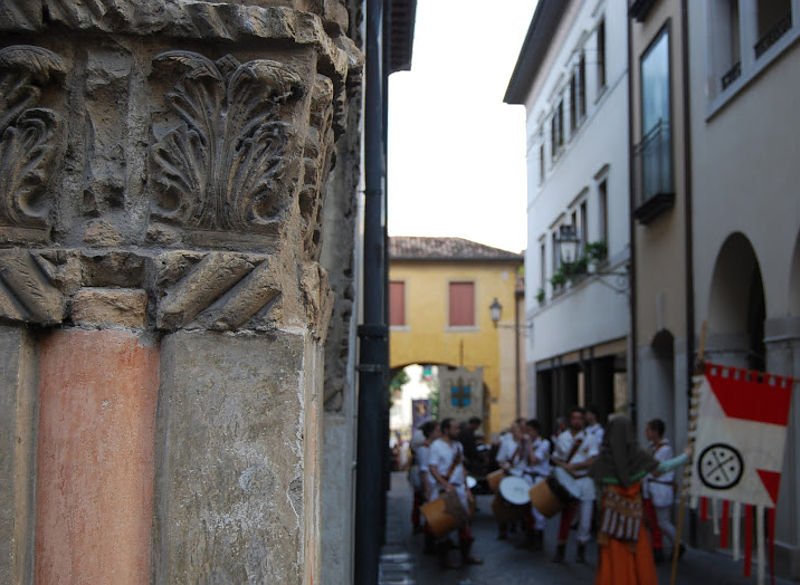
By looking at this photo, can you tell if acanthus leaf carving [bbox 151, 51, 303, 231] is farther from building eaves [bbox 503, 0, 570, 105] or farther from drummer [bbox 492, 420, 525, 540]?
building eaves [bbox 503, 0, 570, 105]

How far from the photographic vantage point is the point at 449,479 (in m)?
13.5

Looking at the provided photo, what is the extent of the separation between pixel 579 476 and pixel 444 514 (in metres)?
1.93

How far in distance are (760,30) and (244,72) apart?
12.0 m

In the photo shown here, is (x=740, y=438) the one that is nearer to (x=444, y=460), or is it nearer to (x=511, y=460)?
(x=444, y=460)

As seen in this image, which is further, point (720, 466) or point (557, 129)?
point (557, 129)

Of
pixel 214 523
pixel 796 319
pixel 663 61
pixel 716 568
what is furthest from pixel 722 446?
pixel 663 61

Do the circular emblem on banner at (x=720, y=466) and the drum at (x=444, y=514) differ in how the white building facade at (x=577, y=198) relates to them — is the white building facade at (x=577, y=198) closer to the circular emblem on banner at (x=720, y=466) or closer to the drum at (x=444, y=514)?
the drum at (x=444, y=514)

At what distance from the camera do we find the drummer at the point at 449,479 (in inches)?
525

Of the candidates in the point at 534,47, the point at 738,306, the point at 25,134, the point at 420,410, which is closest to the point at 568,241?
the point at 738,306

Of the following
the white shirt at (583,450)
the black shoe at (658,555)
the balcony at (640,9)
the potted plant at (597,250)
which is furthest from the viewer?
the potted plant at (597,250)

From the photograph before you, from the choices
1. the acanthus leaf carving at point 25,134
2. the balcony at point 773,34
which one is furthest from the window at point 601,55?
the acanthus leaf carving at point 25,134

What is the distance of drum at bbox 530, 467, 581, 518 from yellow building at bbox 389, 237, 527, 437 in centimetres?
3233

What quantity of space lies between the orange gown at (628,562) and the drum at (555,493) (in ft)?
12.5

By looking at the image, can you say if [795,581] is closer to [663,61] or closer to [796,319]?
[796,319]
